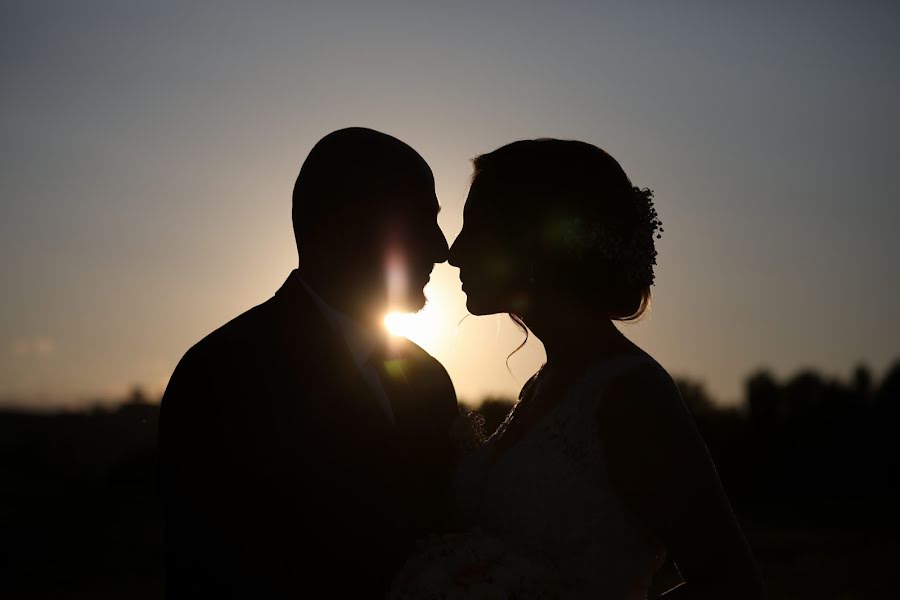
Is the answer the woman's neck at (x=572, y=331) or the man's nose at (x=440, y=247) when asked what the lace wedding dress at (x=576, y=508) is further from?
the man's nose at (x=440, y=247)

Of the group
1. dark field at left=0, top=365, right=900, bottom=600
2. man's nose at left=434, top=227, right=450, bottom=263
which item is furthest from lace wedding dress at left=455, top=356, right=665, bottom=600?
dark field at left=0, top=365, right=900, bottom=600

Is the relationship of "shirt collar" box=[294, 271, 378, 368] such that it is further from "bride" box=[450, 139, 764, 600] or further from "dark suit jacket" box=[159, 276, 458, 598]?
"bride" box=[450, 139, 764, 600]

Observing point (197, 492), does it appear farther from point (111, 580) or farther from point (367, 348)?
point (111, 580)

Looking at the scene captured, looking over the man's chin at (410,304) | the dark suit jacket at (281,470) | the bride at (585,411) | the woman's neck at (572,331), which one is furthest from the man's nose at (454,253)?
the dark suit jacket at (281,470)

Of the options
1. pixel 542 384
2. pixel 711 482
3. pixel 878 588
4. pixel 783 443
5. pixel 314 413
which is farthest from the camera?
pixel 783 443

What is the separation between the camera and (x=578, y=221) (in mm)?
5582

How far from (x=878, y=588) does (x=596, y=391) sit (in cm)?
2263

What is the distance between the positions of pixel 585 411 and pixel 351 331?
1.48 m

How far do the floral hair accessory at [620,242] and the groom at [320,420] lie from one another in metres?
0.91

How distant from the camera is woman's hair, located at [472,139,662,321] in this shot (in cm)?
562

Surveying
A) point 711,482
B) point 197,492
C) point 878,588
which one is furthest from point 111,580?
point 711,482

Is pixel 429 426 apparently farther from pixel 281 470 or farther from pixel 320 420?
pixel 281 470

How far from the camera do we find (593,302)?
5.75 m

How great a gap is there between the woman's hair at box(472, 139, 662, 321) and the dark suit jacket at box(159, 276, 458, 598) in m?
1.31
